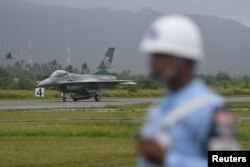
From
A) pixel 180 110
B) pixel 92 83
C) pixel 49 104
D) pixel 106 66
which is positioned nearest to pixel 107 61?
pixel 106 66

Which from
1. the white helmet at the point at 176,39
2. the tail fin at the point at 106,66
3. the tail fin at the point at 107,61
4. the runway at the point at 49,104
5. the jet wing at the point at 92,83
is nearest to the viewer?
the white helmet at the point at 176,39

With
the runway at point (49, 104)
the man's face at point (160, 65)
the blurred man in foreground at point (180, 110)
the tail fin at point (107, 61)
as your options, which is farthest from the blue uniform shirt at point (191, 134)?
the tail fin at point (107, 61)

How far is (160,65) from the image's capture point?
3607 millimetres

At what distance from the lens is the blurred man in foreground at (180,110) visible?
11.1 ft

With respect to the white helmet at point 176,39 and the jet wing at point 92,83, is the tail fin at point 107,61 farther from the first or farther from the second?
the white helmet at point 176,39

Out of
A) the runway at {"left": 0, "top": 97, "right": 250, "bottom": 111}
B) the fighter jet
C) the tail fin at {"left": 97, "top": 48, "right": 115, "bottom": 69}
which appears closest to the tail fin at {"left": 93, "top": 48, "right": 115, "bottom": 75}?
the tail fin at {"left": 97, "top": 48, "right": 115, "bottom": 69}

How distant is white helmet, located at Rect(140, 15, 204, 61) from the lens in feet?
11.6

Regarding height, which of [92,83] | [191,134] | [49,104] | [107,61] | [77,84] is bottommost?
[49,104]

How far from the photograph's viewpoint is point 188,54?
353cm

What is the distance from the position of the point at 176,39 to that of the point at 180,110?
1.29 ft

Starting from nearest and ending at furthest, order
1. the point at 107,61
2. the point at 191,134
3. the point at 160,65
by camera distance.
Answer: the point at 191,134 → the point at 160,65 → the point at 107,61

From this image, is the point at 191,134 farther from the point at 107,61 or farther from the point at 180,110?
the point at 107,61

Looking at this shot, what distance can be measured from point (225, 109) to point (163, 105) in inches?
15.9

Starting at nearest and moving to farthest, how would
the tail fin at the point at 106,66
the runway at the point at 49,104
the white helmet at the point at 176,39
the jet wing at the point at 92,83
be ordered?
1. the white helmet at the point at 176,39
2. the runway at the point at 49,104
3. the jet wing at the point at 92,83
4. the tail fin at the point at 106,66
